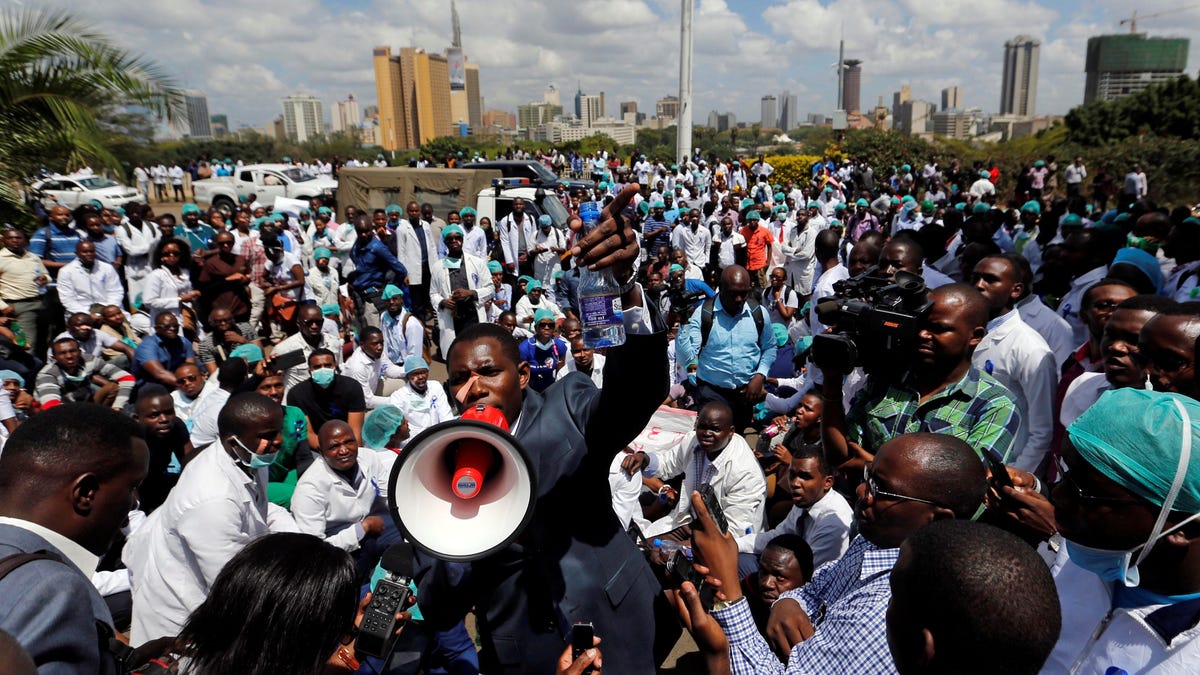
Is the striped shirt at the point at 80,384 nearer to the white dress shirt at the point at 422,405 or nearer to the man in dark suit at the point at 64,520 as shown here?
the white dress shirt at the point at 422,405

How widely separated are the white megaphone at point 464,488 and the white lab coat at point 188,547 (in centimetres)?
181

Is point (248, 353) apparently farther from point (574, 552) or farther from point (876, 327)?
point (876, 327)

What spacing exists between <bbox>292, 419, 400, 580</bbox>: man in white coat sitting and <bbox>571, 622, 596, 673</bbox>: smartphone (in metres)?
2.79

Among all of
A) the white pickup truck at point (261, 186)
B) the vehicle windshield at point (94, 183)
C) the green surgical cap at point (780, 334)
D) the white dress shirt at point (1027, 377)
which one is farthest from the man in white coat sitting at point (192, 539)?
the vehicle windshield at point (94, 183)

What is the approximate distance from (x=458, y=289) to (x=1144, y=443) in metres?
7.59

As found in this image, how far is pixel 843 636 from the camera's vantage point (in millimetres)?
1919

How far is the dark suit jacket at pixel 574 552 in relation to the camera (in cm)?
204

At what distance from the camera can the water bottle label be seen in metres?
1.99

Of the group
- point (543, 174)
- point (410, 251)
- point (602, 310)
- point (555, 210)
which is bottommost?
point (410, 251)

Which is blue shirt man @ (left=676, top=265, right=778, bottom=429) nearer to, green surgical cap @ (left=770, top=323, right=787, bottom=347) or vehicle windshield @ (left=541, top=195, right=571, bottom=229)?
green surgical cap @ (left=770, top=323, right=787, bottom=347)

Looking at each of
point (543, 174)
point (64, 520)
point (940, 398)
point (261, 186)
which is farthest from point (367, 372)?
point (261, 186)

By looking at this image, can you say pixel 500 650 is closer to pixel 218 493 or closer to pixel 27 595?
pixel 27 595

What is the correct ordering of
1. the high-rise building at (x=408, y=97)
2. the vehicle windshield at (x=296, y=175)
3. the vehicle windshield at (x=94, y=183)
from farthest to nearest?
the high-rise building at (x=408, y=97) < the vehicle windshield at (x=296, y=175) < the vehicle windshield at (x=94, y=183)

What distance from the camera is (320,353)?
19.4 feet
